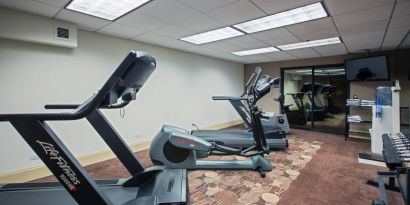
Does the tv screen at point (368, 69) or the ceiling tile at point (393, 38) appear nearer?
the ceiling tile at point (393, 38)

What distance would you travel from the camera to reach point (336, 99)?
980cm

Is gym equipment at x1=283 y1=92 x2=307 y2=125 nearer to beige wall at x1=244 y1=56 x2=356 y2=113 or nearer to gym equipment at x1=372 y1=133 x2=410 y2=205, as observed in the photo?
beige wall at x1=244 y1=56 x2=356 y2=113

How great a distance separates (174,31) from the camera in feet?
11.9

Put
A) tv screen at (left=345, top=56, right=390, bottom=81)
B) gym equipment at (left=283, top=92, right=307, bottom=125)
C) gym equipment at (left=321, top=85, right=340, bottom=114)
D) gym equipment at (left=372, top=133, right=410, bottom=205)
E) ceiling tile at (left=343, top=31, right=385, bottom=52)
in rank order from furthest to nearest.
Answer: gym equipment at (left=321, top=85, right=340, bottom=114) → gym equipment at (left=283, top=92, right=307, bottom=125) → tv screen at (left=345, top=56, right=390, bottom=81) → ceiling tile at (left=343, top=31, right=385, bottom=52) → gym equipment at (left=372, top=133, right=410, bottom=205)

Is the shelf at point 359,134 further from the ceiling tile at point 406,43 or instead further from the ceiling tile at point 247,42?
the ceiling tile at point 247,42

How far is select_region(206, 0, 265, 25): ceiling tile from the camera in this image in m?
2.56

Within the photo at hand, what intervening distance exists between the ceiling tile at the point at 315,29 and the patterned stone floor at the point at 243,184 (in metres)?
2.29

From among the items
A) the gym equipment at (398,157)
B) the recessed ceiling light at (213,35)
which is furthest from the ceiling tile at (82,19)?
the gym equipment at (398,157)

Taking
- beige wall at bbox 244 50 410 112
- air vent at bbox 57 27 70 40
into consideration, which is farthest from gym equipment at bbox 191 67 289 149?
beige wall at bbox 244 50 410 112

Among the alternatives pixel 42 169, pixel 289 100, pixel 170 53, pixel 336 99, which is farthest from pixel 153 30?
pixel 336 99

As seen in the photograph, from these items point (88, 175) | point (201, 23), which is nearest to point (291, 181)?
point (88, 175)

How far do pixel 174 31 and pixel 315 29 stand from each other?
244 cm

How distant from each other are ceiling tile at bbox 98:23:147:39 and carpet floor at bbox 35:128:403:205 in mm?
2312

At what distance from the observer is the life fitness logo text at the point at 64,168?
3.56ft
